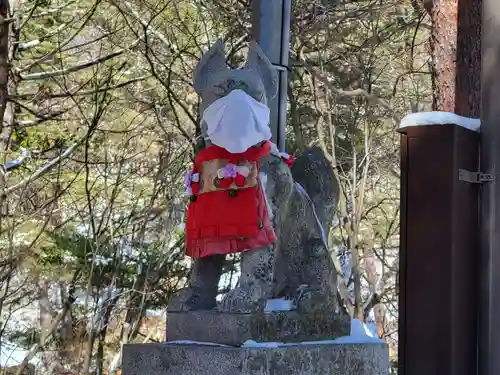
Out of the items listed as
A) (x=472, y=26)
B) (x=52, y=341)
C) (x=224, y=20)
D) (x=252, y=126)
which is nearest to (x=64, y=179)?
(x=52, y=341)

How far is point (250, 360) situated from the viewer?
2854 mm

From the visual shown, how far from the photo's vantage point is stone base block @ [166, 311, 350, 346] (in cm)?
299

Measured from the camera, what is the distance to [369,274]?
1184cm

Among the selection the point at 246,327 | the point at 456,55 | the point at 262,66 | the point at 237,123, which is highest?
the point at 456,55

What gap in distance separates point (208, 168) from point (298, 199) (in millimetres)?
477

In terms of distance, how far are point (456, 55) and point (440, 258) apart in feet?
9.86

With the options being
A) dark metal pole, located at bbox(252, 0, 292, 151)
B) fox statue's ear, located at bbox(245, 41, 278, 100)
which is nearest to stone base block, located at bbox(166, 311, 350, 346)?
dark metal pole, located at bbox(252, 0, 292, 151)

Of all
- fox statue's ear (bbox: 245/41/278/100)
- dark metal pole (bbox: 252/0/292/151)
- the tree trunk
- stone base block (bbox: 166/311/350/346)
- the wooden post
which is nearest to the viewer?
the wooden post

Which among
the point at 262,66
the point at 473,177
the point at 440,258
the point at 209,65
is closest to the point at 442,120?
the point at 473,177

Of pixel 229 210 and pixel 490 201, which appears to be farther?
pixel 229 210

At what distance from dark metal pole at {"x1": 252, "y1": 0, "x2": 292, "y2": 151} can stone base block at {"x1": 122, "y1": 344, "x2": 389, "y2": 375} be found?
0.96 metres

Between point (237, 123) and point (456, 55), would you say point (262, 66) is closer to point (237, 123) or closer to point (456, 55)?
point (237, 123)

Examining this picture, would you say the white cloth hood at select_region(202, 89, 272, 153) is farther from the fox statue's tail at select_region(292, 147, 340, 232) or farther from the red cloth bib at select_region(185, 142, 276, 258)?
the fox statue's tail at select_region(292, 147, 340, 232)

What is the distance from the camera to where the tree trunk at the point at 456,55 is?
4.14 meters
